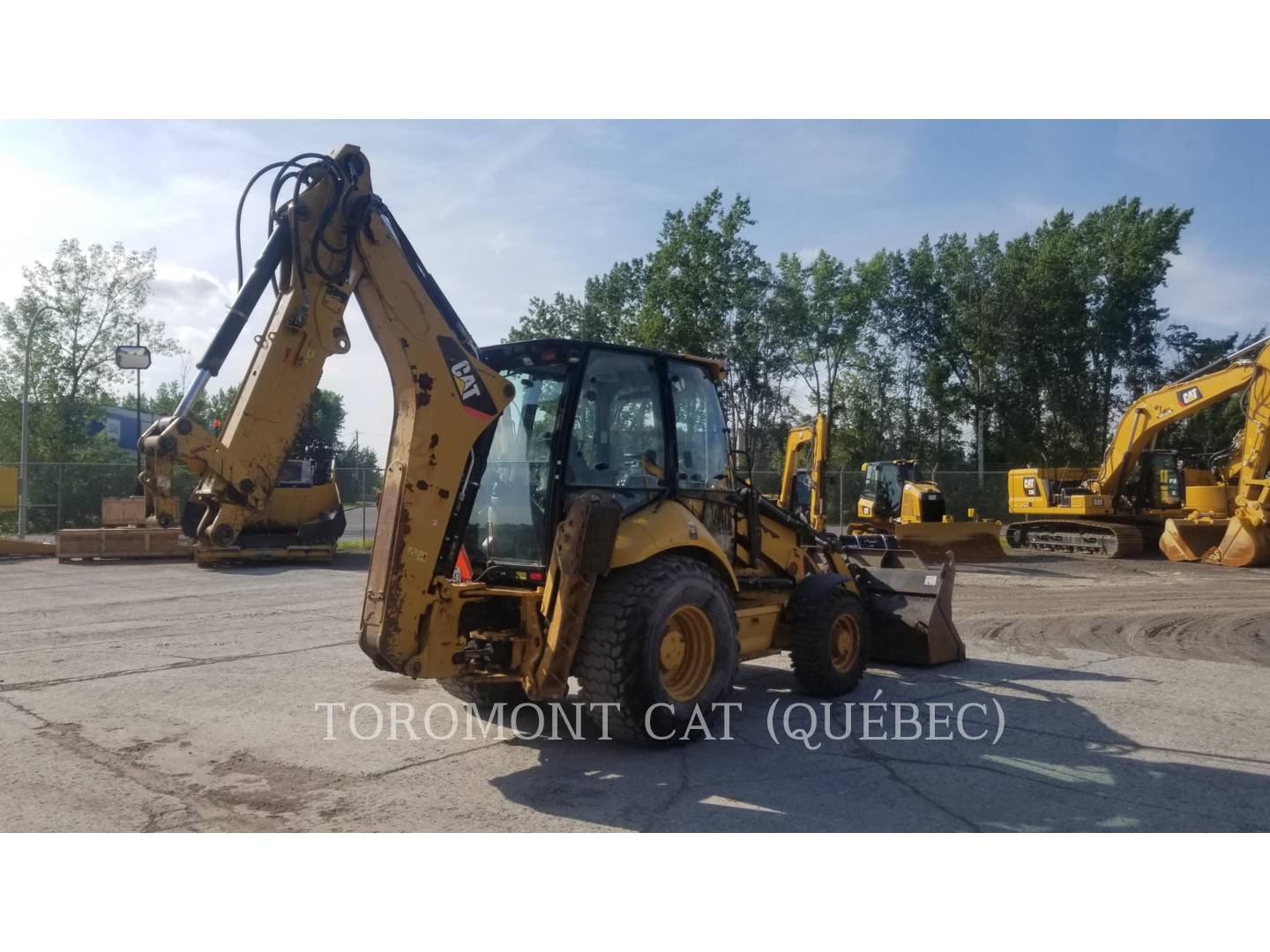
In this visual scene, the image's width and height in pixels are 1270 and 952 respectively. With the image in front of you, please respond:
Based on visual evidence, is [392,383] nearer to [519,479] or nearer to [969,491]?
[519,479]

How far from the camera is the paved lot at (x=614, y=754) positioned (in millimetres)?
4672

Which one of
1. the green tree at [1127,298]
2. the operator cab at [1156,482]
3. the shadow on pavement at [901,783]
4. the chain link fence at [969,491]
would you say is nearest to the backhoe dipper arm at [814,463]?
the operator cab at [1156,482]

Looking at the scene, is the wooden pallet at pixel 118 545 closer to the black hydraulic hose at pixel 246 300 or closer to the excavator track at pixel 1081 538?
the black hydraulic hose at pixel 246 300

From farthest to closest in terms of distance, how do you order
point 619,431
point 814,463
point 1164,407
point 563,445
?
1. point 1164,407
2. point 814,463
3. point 619,431
4. point 563,445

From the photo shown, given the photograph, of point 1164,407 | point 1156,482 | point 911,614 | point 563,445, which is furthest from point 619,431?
point 1156,482

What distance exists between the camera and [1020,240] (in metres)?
44.9

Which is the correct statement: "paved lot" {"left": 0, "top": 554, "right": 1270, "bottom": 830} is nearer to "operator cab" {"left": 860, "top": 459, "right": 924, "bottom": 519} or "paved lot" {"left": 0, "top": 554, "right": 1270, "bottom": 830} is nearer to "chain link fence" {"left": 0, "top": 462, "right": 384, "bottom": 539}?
"operator cab" {"left": 860, "top": 459, "right": 924, "bottom": 519}

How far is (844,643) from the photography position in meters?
7.44

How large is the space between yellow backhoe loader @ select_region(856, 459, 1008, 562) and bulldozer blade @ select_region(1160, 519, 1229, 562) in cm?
360

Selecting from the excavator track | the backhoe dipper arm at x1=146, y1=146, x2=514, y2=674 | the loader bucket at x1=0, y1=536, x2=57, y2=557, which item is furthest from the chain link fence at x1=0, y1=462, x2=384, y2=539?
the backhoe dipper arm at x1=146, y1=146, x2=514, y2=674

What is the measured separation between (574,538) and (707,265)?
33.2 meters

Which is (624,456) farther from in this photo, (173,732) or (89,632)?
(89,632)

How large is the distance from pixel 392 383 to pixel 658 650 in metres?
2.18

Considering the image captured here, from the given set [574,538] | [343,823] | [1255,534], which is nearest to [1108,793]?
[574,538]
